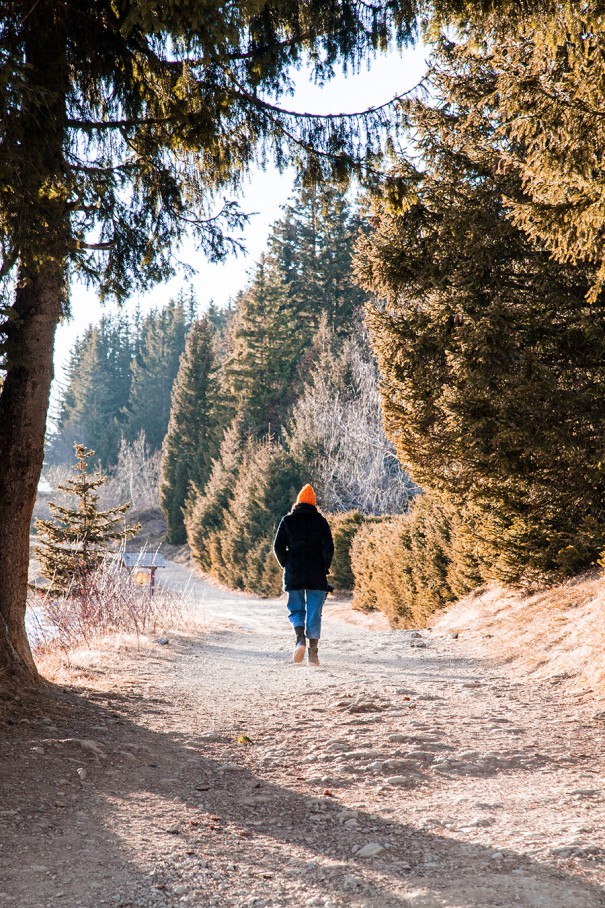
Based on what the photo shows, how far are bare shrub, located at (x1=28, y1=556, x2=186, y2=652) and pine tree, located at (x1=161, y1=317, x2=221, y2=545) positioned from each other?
34.3 metres

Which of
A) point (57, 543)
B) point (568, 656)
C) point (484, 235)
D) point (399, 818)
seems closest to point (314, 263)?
point (57, 543)

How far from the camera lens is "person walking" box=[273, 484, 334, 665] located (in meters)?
8.09

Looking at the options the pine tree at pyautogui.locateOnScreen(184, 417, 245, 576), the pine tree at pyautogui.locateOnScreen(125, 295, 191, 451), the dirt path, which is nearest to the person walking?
the dirt path

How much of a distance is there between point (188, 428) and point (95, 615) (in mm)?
37197

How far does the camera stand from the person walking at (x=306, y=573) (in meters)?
8.09

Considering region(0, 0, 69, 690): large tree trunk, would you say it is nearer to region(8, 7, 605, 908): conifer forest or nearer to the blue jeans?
region(8, 7, 605, 908): conifer forest

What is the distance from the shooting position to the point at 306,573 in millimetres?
8109

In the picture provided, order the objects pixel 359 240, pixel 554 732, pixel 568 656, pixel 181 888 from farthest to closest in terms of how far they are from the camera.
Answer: pixel 359 240 → pixel 568 656 → pixel 554 732 → pixel 181 888

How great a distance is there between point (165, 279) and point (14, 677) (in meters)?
3.73

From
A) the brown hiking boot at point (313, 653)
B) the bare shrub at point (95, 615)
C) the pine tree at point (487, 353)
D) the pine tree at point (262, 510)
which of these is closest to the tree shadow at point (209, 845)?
the brown hiking boot at point (313, 653)

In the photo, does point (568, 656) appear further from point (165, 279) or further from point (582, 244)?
point (165, 279)

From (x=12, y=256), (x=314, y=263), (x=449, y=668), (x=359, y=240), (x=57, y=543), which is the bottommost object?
(x=449, y=668)

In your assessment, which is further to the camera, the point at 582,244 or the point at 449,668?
the point at 449,668

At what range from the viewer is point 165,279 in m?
6.82
